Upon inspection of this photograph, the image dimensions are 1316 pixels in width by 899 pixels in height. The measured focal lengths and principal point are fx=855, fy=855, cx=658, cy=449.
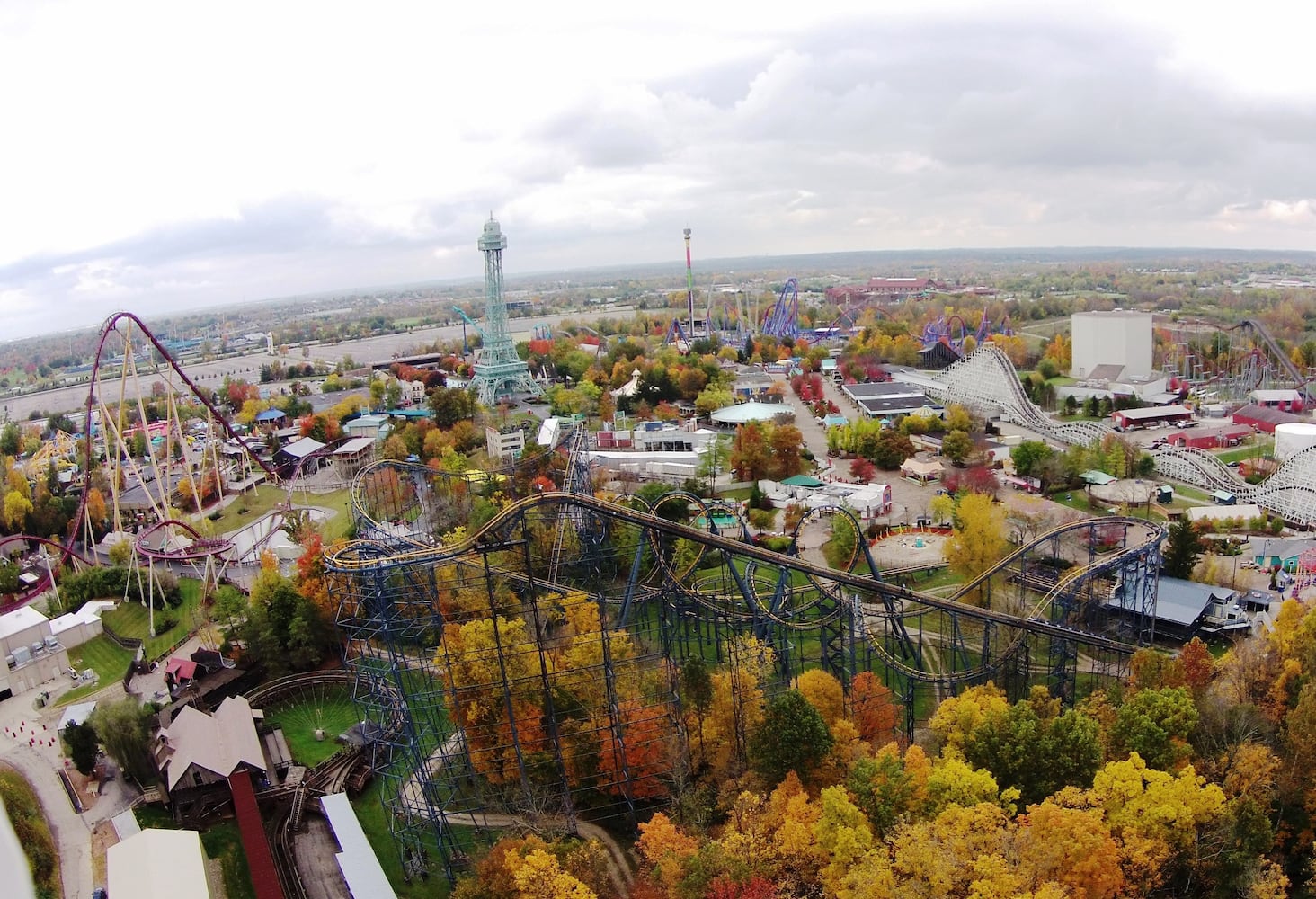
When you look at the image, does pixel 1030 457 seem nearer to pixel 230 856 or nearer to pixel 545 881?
pixel 545 881

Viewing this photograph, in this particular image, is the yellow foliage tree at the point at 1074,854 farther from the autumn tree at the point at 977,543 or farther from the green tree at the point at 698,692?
the autumn tree at the point at 977,543

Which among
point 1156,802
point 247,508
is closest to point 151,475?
point 247,508

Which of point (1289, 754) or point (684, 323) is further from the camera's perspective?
point (684, 323)

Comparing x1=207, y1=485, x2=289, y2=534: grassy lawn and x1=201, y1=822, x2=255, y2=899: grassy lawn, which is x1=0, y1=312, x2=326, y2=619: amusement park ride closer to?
x1=207, y1=485, x2=289, y2=534: grassy lawn

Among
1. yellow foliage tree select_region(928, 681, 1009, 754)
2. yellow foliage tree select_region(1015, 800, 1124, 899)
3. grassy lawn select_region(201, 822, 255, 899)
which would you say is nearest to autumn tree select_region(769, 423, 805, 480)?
yellow foliage tree select_region(928, 681, 1009, 754)

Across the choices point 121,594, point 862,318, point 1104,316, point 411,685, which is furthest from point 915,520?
point 862,318

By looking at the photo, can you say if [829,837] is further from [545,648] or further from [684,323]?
[684,323]
